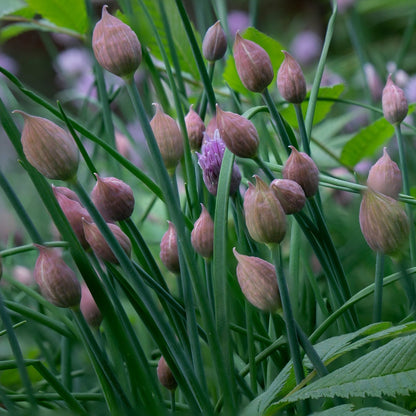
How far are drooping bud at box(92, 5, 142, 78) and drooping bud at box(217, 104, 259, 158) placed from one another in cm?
5

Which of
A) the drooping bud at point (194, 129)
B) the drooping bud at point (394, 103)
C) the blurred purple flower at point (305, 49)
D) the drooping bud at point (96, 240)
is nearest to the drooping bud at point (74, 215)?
the drooping bud at point (96, 240)

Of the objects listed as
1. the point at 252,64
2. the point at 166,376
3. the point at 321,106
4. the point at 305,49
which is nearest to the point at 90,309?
the point at 166,376

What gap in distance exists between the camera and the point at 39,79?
3.03 m

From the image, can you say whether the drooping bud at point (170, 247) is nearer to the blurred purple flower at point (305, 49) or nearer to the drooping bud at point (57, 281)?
the drooping bud at point (57, 281)

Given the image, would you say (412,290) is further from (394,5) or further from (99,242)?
(394,5)

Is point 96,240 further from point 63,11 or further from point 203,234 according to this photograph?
point 63,11

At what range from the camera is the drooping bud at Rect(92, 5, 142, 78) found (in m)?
0.32

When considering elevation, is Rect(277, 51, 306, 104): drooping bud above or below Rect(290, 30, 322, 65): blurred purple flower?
above

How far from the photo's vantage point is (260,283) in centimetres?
31

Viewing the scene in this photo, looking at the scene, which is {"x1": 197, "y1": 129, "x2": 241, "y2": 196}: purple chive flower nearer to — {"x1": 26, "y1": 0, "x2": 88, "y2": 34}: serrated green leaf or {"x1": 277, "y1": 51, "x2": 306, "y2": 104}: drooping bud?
{"x1": 277, "y1": 51, "x2": 306, "y2": 104}: drooping bud

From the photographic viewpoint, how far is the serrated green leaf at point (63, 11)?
59cm

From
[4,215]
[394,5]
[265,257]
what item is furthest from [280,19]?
[265,257]

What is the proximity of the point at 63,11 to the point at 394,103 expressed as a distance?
34 cm

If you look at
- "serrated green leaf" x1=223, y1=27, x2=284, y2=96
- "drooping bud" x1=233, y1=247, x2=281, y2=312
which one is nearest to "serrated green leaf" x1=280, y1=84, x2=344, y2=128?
"serrated green leaf" x1=223, y1=27, x2=284, y2=96
